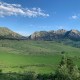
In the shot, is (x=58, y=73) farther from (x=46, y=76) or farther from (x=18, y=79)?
(x=46, y=76)

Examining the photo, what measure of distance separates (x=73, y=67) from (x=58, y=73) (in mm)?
8415

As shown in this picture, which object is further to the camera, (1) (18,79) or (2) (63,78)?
(1) (18,79)

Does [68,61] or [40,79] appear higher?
[68,61]

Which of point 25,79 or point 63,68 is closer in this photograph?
point 63,68

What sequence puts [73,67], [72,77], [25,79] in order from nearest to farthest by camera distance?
[72,77] < [73,67] < [25,79]

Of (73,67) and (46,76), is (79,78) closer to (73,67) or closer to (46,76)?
(73,67)

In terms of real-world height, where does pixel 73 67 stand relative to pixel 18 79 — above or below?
above

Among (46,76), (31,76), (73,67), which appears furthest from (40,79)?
(73,67)

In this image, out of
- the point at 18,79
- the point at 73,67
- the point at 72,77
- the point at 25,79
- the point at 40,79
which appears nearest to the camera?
the point at 72,77

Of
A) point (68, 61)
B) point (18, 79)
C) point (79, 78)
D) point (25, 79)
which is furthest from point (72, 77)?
point (18, 79)

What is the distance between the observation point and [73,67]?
101625mm

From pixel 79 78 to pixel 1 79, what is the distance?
4258 centimetres

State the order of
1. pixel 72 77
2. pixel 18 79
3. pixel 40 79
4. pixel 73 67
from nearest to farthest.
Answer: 1. pixel 72 77
2. pixel 73 67
3. pixel 18 79
4. pixel 40 79

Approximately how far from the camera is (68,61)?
10806cm
